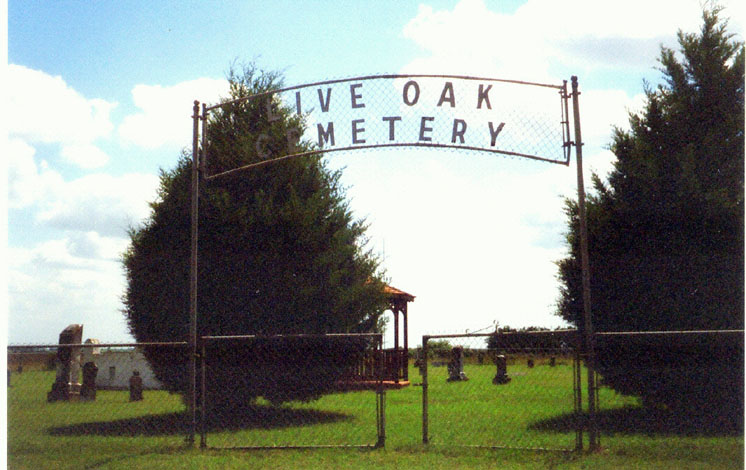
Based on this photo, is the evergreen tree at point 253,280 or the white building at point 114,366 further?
the white building at point 114,366

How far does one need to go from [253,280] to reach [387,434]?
3820 mm

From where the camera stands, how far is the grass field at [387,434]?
28.5 ft

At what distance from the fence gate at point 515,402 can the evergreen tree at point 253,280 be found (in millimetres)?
2212

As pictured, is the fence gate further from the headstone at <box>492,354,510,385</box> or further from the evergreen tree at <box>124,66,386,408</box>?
the evergreen tree at <box>124,66,386,408</box>

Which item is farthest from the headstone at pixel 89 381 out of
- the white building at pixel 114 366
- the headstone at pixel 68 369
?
the white building at pixel 114 366

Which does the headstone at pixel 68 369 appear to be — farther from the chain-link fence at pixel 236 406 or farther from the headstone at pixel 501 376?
the headstone at pixel 501 376

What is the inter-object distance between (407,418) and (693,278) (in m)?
5.15

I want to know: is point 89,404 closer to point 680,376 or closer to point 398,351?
point 398,351

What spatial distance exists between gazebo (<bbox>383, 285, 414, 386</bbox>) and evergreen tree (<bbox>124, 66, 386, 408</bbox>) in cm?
381

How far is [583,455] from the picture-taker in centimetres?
894

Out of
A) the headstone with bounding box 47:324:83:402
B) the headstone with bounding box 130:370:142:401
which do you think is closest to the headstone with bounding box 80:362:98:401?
the headstone with bounding box 47:324:83:402

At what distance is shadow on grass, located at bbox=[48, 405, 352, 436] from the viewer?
1221cm

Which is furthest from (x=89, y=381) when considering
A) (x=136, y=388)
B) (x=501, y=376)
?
(x=501, y=376)

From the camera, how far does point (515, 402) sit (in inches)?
474
